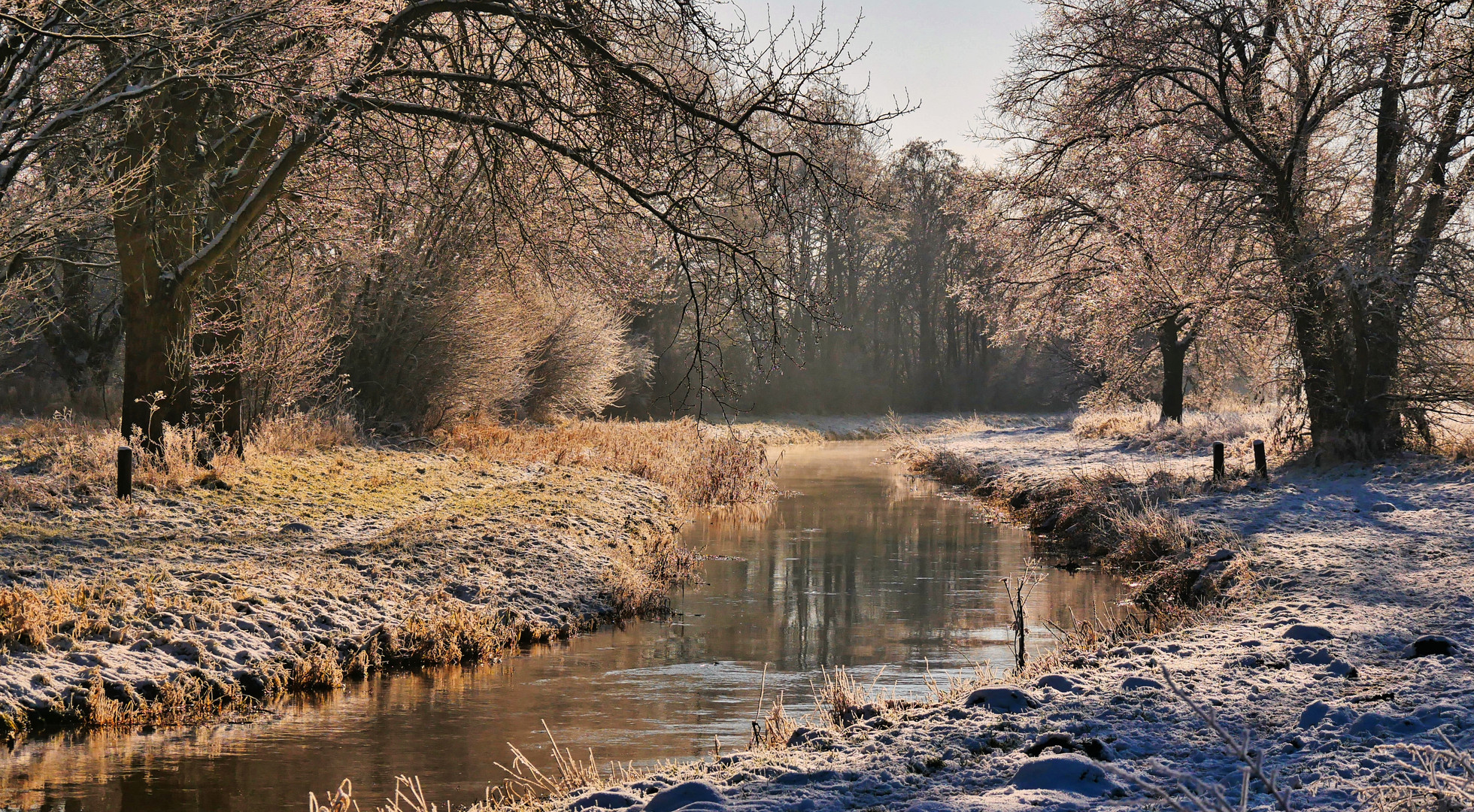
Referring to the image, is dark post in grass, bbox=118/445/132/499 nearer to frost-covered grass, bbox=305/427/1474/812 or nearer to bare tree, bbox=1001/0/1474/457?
frost-covered grass, bbox=305/427/1474/812

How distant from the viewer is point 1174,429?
77.3ft

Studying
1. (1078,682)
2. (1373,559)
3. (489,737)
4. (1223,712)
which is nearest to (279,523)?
(489,737)

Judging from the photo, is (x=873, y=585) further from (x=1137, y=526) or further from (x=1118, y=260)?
(x=1118, y=260)

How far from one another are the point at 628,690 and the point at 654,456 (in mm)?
14495

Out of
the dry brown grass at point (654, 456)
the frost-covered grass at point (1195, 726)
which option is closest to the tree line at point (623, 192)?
the dry brown grass at point (654, 456)

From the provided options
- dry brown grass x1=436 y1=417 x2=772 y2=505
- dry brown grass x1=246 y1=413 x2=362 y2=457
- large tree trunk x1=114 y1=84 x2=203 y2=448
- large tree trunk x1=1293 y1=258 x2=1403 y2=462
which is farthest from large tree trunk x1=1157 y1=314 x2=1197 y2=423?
large tree trunk x1=114 y1=84 x2=203 y2=448

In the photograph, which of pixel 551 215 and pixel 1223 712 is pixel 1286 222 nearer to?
pixel 551 215

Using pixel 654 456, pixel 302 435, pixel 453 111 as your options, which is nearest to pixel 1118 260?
pixel 654 456

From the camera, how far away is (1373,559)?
1009 cm

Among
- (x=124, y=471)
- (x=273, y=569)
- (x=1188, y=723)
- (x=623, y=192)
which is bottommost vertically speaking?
(x=1188, y=723)

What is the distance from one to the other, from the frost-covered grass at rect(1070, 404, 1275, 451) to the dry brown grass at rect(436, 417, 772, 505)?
7967mm

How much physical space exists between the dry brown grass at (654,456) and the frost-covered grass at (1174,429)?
7967mm

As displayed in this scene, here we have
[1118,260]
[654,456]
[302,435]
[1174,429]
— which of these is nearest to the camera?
[302,435]

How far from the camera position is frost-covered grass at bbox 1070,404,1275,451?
21.2 meters
